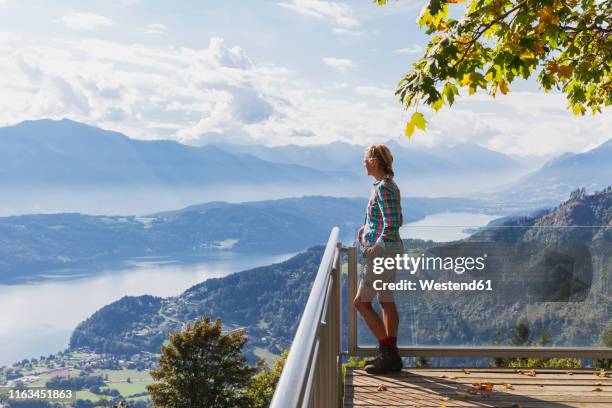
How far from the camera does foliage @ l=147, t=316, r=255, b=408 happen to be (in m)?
39.2

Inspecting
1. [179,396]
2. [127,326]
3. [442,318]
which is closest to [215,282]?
[127,326]

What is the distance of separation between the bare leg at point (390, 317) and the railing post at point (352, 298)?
272mm

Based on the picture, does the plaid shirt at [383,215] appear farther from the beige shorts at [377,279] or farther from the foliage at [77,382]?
the foliage at [77,382]

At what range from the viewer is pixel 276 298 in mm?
134750

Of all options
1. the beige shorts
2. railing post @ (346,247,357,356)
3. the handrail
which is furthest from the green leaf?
railing post @ (346,247,357,356)

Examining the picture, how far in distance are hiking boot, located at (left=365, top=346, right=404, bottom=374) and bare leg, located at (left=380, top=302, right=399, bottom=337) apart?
0.35 ft

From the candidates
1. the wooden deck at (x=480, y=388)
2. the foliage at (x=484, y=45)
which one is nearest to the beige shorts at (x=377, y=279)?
the wooden deck at (x=480, y=388)

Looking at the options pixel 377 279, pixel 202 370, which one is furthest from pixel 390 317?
pixel 202 370

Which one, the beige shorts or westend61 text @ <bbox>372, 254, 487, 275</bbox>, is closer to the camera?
the beige shorts

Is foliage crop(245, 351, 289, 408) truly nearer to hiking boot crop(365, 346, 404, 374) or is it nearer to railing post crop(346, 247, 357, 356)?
railing post crop(346, 247, 357, 356)

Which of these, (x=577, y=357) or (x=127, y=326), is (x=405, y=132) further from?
(x=127, y=326)

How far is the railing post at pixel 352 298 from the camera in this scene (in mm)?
5367

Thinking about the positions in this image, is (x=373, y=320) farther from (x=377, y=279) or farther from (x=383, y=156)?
(x=383, y=156)

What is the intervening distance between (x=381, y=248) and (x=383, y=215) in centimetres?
30
